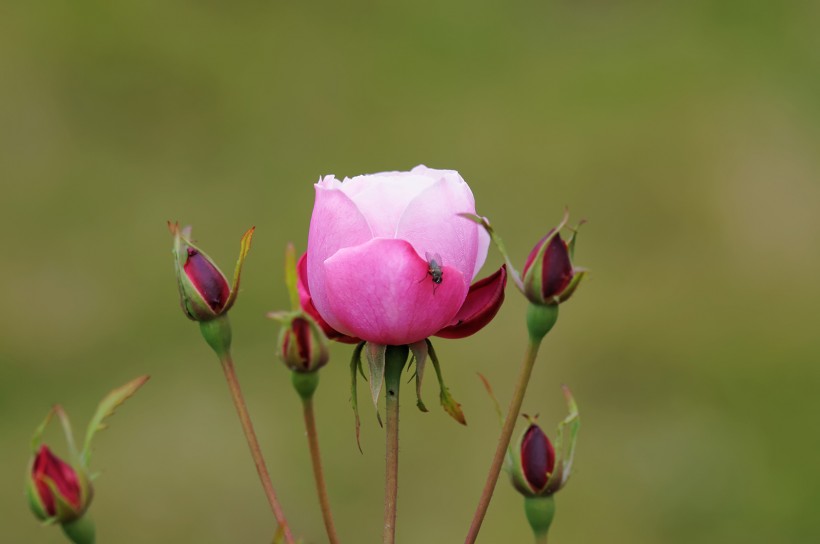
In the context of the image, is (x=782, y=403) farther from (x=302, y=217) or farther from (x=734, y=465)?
(x=302, y=217)

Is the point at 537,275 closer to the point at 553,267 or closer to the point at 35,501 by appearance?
the point at 553,267

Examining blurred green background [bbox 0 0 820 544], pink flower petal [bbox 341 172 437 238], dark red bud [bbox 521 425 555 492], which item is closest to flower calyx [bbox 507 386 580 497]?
dark red bud [bbox 521 425 555 492]

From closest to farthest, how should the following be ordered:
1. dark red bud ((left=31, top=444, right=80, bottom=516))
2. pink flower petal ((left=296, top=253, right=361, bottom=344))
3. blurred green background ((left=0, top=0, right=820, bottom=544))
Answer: dark red bud ((left=31, top=444, right=80, bottom=516)) → pink flower petal ((left=296, top=253, right=361, bottom=344)) → blurred green background ((left=0, top=0, right=820, bottom=544))

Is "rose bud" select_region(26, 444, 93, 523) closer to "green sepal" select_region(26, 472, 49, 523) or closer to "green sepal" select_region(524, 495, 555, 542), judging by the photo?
"green sepal" select_region(26, 472, 49, 523)

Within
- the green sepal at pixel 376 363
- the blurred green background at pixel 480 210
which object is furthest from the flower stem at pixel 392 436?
the blurred green background at pixel 480 210

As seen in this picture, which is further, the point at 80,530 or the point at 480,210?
the point at 480,210

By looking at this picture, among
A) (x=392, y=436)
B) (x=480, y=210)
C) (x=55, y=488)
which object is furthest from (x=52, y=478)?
(x=480, y=210)

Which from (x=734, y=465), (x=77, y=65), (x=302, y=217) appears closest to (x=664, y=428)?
(x=734, y=465)

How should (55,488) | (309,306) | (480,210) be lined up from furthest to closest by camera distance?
(480,210), (309,306), (55,488)
